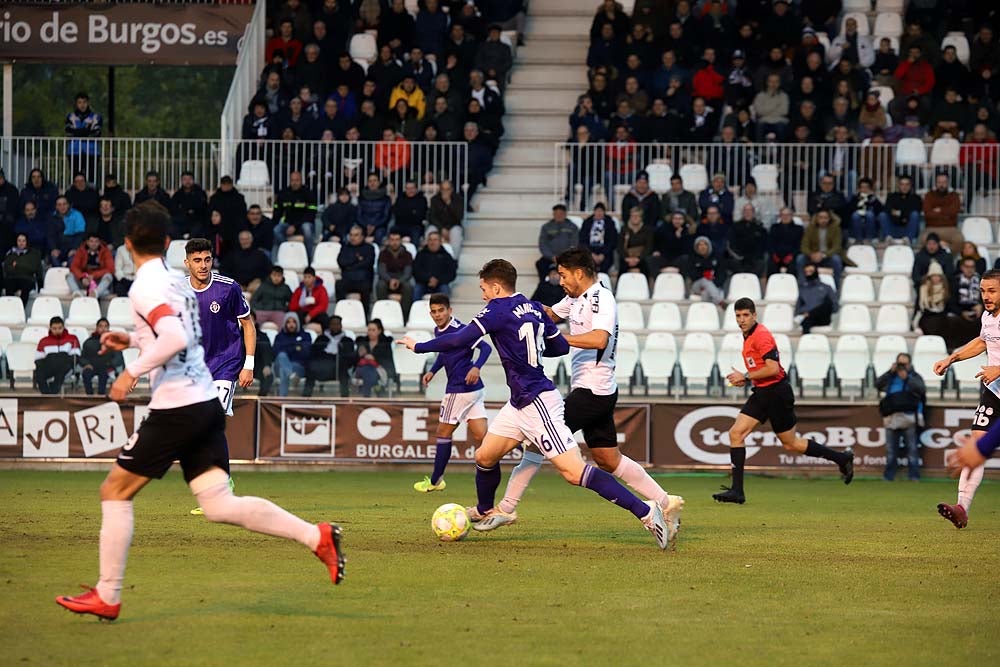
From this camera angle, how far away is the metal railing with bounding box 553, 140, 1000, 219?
2402 cm

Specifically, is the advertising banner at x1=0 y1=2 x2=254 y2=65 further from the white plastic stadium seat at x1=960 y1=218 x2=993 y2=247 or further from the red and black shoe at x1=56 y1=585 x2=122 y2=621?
the red and black shoe at x1=56 y1=585 x2=122 y2=621

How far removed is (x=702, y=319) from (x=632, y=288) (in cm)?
139

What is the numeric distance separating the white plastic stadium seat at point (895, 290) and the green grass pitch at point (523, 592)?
907 centimetres

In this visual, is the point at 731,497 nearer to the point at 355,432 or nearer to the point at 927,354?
the point at 355,432

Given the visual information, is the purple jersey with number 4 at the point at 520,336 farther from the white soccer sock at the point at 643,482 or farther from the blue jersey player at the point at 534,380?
the white soccer sock at the point at 643,482

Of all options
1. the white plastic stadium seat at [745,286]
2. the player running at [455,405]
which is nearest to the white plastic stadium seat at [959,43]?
the white plastic stadium seat at [745,286]

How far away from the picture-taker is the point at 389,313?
21484 millimetres

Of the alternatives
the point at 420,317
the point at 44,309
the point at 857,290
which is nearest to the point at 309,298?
the point at 420,317

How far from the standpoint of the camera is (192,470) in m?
7.64

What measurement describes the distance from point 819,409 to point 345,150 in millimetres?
10043

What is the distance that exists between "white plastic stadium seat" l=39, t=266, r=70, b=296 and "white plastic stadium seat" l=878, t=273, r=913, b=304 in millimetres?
12832

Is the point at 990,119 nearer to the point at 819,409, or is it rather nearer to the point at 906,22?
the point at 906,22

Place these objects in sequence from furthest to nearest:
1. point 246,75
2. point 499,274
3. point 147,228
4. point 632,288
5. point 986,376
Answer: point 246,75, point 632,288, point 986,376, point 499,274, point 147,228

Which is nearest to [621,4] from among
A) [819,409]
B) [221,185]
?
[221,185]
